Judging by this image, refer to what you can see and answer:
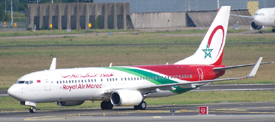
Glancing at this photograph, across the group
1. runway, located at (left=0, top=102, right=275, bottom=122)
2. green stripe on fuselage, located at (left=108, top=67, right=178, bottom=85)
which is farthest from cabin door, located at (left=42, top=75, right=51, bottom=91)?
green stripe on fuselage, located at (left=108, top=67, right=178, bottom=85)

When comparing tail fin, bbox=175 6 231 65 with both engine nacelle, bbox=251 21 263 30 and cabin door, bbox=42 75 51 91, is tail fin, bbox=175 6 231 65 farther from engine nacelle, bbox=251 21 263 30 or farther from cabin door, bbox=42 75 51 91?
engine nacelle, bbox=251 21 263 30

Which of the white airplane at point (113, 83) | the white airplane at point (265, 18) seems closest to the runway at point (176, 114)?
the white airplane at point (113, 83)

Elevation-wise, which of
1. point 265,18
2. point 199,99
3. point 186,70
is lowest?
point 199,99

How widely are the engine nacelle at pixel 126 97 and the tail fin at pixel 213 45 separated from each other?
787 cm

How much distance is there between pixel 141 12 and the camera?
154250 millimetres

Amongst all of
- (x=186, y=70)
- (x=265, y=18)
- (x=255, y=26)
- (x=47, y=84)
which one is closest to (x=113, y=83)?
(x=47, y=84)

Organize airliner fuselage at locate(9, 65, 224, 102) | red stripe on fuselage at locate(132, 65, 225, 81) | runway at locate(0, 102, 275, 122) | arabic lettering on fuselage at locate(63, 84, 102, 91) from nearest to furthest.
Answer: runway at locate(0, 102, 275, 122), airliner fuselage at locate(9, 65, 224, 102), arabic lettering on fuselage at locate(63, 84, 102, 91), red stripe on fuselage at locate(132, 65, 225, 81)

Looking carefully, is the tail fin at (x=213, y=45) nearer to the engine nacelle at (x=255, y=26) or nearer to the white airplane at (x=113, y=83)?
the white airplane at (x=113, y=83)

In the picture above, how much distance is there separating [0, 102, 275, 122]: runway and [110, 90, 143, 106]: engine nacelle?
81cm

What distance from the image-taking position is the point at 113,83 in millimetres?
39125

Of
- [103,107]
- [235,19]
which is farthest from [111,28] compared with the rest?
[103,107]

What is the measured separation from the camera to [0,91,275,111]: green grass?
43.9 meters

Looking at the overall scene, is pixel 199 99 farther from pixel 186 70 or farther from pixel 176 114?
pixel 176 114

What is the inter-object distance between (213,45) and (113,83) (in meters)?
11.1
